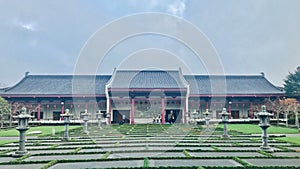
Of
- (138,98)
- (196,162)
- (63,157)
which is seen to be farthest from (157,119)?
(196,162)

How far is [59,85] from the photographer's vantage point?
31078mm

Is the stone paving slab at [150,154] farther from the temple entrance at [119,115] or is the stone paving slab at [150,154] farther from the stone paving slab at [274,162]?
the temple entrance at [119,115]

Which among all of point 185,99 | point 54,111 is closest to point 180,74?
point 185,99

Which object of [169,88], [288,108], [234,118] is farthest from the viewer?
[234,118]

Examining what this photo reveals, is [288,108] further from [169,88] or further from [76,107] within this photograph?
[76,107]

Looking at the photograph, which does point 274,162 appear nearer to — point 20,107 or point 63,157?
point 63,157

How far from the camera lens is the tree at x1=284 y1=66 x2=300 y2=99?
2755cm

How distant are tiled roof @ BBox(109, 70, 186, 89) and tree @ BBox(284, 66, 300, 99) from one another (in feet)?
34.9

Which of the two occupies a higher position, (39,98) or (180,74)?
(180,74)

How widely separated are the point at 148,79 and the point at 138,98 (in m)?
3.51

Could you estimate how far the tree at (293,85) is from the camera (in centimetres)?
2755

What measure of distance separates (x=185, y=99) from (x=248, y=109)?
720 centimetres

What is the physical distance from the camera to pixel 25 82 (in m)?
31.3

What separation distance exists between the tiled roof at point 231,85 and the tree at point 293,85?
97cm
